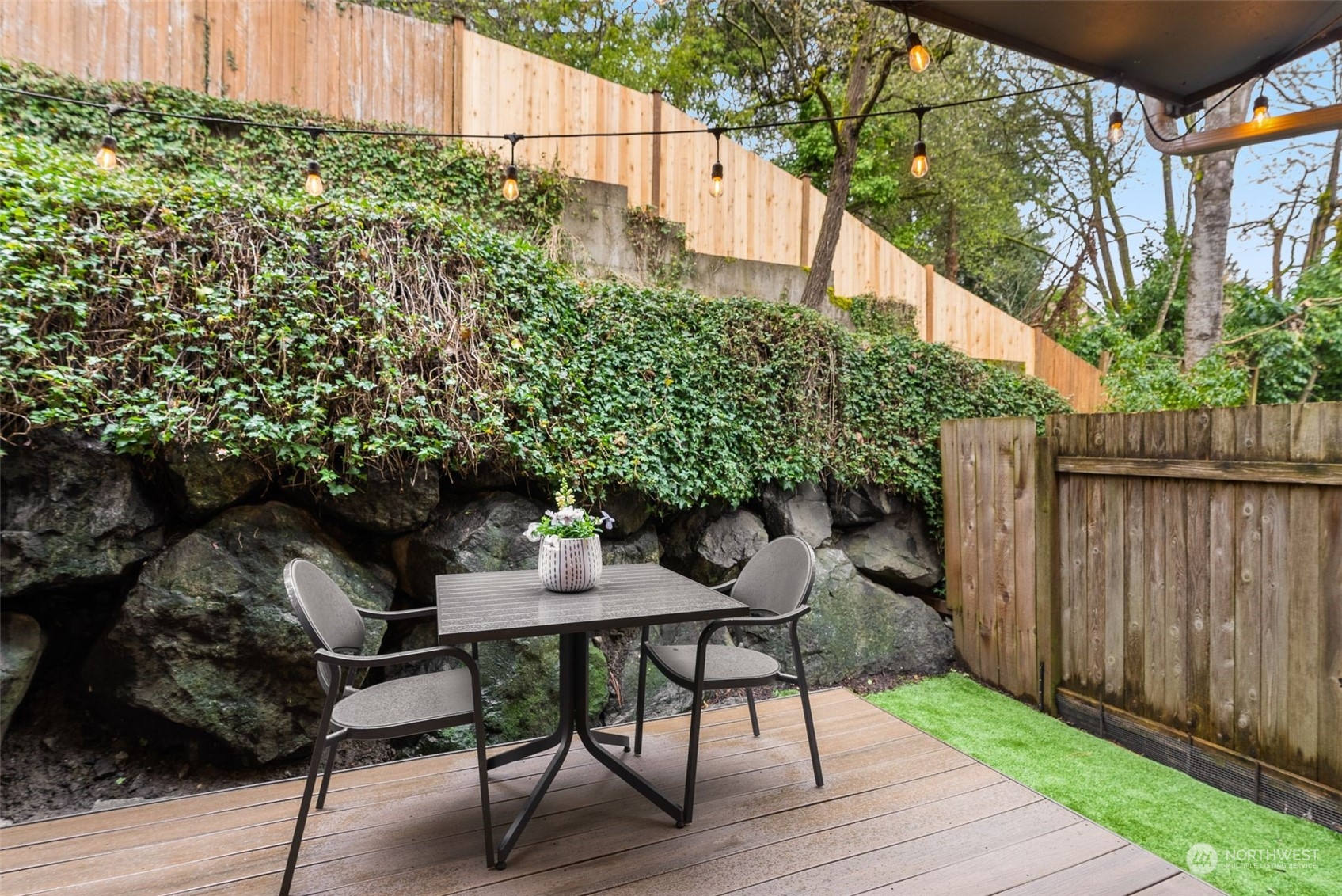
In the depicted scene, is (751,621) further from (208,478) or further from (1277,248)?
(1277,248)

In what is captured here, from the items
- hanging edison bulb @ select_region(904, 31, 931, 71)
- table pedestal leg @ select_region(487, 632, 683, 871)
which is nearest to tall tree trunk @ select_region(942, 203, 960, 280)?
hanging edison bulb @ select_region(904, 31, 931, 71)

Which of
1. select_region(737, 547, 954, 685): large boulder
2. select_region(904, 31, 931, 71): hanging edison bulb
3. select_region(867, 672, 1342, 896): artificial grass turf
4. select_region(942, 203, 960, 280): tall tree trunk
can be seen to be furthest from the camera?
select_region(942, 203, 960, 280): tall tree trunk

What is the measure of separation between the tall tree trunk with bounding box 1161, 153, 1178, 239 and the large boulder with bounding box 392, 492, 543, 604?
11801 millimetres

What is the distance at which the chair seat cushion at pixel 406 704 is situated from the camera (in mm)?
1769

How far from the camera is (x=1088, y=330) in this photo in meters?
9.59

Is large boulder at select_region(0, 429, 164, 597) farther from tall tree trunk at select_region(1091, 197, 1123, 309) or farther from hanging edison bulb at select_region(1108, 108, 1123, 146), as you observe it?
tall tree trunk at select_region(1091, 197, 1123, 309)

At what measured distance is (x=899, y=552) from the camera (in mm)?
4219

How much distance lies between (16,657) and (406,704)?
165cm

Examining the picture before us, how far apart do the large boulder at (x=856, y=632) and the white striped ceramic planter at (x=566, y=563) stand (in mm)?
1687

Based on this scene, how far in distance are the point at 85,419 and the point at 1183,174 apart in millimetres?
13884

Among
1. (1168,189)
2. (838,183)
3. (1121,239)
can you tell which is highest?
(1168,189)

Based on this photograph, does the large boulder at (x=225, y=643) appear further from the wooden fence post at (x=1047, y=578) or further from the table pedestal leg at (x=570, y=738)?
the wooden fence post at (x=1047, y=578)

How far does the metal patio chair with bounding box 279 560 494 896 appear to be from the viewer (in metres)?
1.72

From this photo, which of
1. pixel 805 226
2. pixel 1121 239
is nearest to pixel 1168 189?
pixel 1121 239
